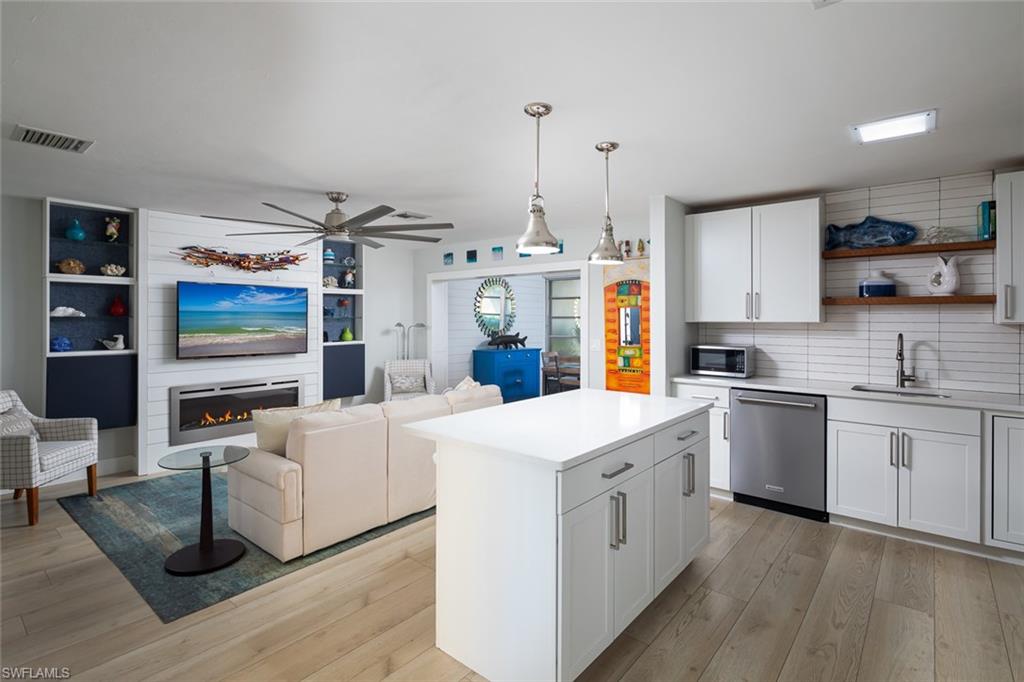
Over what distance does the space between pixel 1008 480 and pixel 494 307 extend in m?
6.89

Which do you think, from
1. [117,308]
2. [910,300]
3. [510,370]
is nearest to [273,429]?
[117,308]

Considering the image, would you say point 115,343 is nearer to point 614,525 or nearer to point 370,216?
point 370,216

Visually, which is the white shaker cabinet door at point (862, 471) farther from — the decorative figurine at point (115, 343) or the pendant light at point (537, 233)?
the decorative figurine at point (115, 343)

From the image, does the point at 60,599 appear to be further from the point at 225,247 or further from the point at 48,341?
the point at 225,247

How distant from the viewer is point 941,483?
3.20 meters

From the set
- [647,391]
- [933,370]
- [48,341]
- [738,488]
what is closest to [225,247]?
[48,341]

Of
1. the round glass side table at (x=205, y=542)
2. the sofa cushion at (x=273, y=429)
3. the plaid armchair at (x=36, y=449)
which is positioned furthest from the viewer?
the plaid armchair at (x=36, y=449)

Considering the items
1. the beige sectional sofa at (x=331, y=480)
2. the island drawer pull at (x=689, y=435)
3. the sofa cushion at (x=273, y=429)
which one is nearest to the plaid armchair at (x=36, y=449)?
the beige sectional sofa at (x=331, y=480)

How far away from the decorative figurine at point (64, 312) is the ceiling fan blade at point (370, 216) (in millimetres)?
2850

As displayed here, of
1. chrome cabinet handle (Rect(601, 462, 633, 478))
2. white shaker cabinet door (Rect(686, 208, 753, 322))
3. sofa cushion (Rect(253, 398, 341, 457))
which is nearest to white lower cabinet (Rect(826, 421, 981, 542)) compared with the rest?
white shaker cabinet door (Rect(686, 208, 753, 322))

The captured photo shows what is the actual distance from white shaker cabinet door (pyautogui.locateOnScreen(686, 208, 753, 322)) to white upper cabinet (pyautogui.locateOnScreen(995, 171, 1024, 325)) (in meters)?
1.46

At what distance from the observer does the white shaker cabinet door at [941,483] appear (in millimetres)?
3102

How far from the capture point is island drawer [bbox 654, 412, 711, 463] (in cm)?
244

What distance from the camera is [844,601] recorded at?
2.61 m
